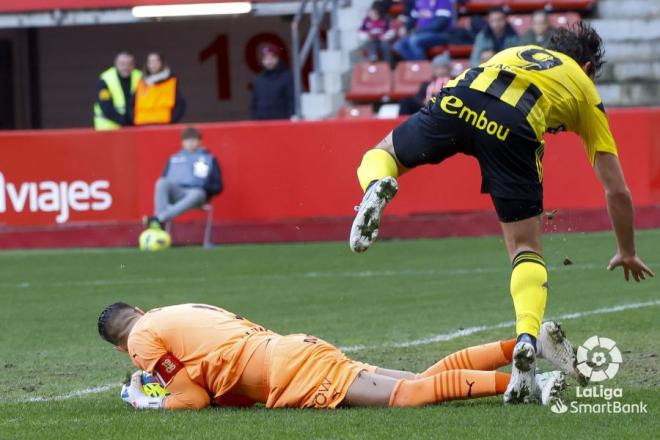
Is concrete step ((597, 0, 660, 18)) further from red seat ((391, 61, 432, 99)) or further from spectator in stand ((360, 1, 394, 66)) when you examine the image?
spectator in stand ((360, 1, 394, 66))

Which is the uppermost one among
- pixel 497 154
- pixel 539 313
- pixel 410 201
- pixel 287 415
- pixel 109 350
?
pixel 497 154

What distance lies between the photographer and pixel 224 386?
713 cm

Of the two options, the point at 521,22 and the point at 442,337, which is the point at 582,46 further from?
the point at 521,22

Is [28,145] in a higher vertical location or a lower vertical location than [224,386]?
lower

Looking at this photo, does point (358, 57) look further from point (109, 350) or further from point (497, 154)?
point (497, 154)

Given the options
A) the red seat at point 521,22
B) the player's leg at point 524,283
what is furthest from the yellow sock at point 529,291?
the red seat at point 521,22

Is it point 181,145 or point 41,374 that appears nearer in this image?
point 41,374

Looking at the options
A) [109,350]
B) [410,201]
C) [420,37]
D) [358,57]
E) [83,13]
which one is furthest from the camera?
[83,13]

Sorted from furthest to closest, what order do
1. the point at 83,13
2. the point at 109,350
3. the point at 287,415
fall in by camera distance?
the point at 83,13 < the point at 109,350 < the point at 287,415

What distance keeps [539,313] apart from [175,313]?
1.72 m

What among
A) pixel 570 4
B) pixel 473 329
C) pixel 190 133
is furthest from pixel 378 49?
pixel 473 329

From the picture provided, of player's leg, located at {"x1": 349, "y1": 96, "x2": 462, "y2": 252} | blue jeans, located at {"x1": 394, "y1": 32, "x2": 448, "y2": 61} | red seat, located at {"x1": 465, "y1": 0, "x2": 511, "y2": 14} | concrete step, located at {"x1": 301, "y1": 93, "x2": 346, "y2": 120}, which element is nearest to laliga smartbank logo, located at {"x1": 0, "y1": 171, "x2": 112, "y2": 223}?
concrete step, located at {"x1": 301, "y1": 93, "x2": 346, "y2": 120}

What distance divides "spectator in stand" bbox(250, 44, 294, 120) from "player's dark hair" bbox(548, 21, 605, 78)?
14470 mm

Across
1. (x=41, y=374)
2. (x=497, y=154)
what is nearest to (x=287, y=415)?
(x=497, y=154)
